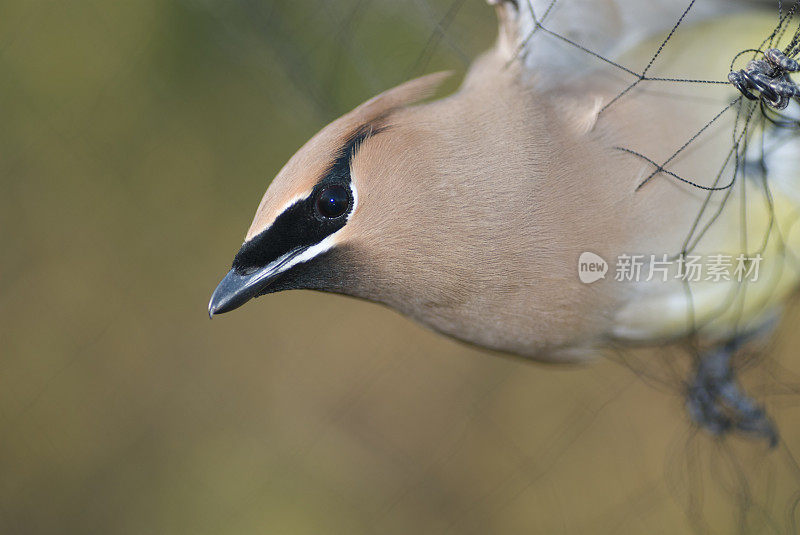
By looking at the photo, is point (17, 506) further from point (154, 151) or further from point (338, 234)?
point (338, 234)

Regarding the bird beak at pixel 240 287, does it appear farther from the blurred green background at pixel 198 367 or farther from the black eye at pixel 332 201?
the blurred green background at pixel 198 367

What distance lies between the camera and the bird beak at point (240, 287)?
0.86 metres

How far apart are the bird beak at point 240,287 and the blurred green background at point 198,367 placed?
1.03 m

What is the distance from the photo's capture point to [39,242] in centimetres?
212

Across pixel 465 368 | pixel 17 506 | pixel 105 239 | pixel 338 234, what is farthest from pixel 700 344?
pixel 17 506

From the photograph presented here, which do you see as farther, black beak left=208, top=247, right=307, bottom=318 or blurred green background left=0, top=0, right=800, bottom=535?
blurred green background left=0, top=0, right=800, bottom=535

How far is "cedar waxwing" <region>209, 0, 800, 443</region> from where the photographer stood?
0.89m

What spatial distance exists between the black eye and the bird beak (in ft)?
0.26

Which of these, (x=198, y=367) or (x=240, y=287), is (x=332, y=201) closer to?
(x=240, y=287)

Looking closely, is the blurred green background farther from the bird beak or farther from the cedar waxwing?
the bird beak

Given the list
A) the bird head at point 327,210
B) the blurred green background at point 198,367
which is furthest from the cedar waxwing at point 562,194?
the blurred green background at point 198,367

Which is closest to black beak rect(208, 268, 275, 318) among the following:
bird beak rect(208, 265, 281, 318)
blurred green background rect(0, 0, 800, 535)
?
bird beak rect(208, 265, 281, 318)

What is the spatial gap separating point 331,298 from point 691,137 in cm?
125

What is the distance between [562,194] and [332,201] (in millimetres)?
275
